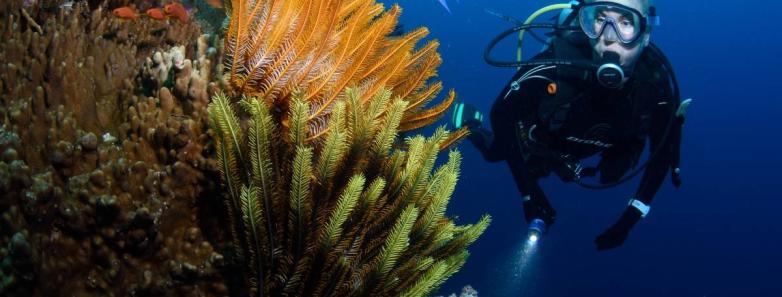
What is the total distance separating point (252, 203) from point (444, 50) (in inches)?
4240

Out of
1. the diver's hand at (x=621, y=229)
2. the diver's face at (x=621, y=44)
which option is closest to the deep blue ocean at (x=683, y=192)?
the diver's hand at (x=621, y=229)

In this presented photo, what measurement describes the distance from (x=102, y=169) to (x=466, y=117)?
729 cm

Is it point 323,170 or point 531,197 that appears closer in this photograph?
point 323,170

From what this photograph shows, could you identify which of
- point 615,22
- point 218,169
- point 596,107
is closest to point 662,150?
point 596,107

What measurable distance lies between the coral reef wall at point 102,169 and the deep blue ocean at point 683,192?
27.3ft

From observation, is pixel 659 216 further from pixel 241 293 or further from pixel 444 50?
pixel 241 293

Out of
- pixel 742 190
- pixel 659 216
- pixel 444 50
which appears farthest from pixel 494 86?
pixel 742 190

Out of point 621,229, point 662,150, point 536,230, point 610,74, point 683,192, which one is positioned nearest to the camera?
point 610,74

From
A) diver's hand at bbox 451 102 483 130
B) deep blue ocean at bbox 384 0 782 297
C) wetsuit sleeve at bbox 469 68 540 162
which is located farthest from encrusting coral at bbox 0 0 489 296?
deep blue ocean at bbox 384 0 782 297

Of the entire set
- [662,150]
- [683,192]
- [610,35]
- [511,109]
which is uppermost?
[610,35]

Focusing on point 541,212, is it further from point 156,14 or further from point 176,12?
point 156,14

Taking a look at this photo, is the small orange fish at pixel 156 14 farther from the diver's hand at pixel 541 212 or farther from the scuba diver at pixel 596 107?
the diver's hand at pixel 541 212

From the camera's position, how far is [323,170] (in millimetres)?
1801

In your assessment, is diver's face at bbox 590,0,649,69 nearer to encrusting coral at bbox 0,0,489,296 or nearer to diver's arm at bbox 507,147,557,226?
diver's arm at bbox 507,147,557,226
